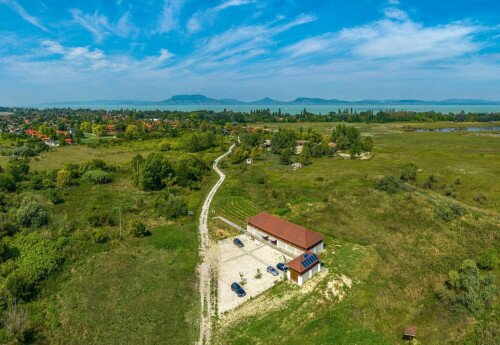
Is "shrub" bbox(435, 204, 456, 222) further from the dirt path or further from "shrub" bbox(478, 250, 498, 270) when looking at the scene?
the dirt path

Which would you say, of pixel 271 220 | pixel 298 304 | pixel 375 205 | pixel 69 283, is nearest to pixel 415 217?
pixel 375 205

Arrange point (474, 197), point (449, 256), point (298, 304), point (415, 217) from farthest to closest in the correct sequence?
point (474, 197) → point (415, 217) → point (449, 256) → point (298, 304)

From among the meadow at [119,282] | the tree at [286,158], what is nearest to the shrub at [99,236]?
the meadow at [119,282]

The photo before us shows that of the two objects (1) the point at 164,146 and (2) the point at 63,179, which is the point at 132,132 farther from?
(2) the point at 63,179

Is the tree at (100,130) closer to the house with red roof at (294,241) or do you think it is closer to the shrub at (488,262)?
the house with red roof at (294,241)

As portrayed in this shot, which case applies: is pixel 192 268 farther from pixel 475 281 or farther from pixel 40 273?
pixel 475 281

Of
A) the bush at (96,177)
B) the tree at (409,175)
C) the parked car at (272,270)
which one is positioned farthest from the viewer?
the tree at (409,175)
